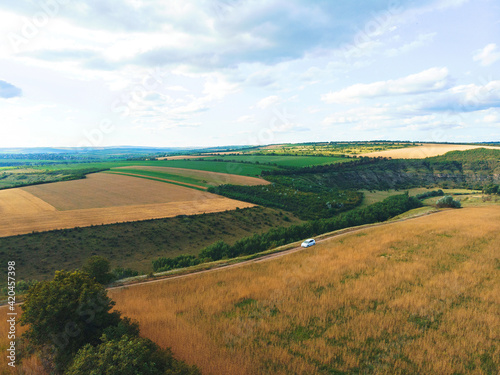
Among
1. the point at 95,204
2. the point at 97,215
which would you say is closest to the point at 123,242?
the point at 97,215

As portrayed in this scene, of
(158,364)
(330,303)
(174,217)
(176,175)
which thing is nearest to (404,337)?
(330,303)

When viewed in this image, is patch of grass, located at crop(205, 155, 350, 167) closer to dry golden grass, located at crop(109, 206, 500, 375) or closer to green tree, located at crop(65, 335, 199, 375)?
dry golden grass, located at crop(109, 206, 500, 375)

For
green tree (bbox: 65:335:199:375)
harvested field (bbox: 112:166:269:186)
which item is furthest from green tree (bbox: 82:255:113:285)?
harvested field (bbox: 112:166:269:186)

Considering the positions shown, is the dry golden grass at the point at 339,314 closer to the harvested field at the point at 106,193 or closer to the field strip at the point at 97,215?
the field strip at the point at 97,215

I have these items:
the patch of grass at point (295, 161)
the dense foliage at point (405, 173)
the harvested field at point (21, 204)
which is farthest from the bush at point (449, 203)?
the harvested field at point (21, 204)

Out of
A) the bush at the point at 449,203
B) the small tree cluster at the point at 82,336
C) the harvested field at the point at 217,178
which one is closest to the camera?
the small tree cluster at the point at 82,336

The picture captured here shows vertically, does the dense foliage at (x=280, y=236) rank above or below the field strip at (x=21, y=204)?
below
